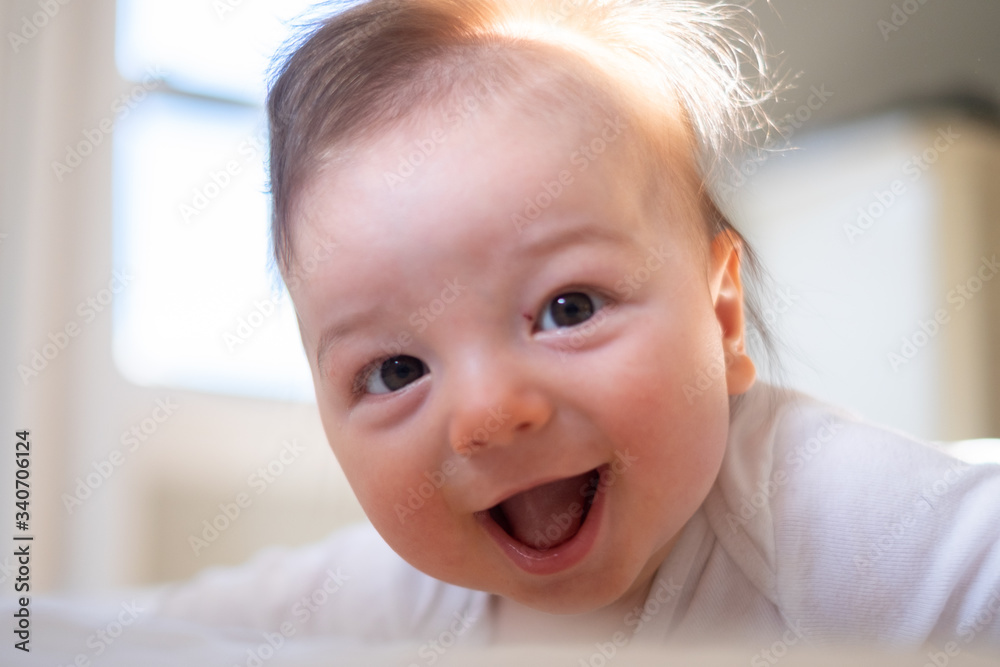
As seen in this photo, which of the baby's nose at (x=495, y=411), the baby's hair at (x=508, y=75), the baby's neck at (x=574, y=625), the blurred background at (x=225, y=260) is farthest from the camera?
the blurred background at (x=225, y=260)

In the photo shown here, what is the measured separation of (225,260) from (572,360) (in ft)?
2.41

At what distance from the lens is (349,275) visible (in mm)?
574

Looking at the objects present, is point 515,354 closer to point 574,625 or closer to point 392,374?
point 392,374

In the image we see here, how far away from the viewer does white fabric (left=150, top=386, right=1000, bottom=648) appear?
24.7 inches

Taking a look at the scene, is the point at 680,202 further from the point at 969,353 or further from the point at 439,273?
the point at 969,353

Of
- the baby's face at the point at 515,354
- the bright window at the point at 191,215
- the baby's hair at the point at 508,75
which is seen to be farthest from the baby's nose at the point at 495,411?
the bright window at the point at 191,215

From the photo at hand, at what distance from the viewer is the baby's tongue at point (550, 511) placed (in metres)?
0.59

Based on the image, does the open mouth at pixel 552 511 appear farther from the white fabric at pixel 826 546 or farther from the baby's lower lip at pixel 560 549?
the white fabric at pixel 826 546

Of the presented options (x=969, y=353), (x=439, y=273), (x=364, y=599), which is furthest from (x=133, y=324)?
(x=969, y=353)

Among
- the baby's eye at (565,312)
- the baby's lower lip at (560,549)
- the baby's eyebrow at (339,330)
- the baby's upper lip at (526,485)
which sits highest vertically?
the baby's eye at (565,312)

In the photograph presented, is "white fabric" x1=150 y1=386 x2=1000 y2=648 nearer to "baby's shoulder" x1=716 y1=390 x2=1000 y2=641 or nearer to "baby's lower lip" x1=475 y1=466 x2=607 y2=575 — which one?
"baby's shoulder" x1=716 y1=390 x2=1000 y2=641

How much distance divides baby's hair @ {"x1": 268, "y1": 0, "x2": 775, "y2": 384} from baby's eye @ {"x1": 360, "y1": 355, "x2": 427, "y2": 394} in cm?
12

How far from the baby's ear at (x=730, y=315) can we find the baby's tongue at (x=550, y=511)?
0.15m

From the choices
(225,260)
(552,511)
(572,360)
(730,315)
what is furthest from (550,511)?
(225,260)
